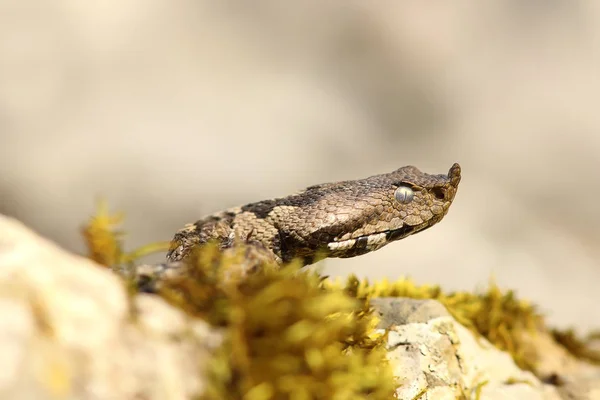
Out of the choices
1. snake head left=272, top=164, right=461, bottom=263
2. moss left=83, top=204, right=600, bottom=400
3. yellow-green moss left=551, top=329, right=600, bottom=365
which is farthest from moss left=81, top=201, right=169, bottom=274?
yellow-green moss left=551, top=329, right=600, bottom=365

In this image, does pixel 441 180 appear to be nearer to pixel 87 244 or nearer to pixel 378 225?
pixel 378 225

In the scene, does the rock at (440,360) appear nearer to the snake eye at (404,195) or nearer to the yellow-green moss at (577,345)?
the snake eye at (404,195)

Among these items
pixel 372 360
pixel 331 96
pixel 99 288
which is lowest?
pixel 372 360

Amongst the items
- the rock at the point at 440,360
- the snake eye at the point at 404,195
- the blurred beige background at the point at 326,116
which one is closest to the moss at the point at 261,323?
the rock at the point at 440,360

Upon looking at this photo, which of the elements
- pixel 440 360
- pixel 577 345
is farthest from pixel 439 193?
pixel 577 345

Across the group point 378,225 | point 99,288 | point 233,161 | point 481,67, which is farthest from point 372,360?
point 481,67

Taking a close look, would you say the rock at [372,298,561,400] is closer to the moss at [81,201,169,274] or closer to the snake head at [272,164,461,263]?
the snake head at [272,164,461,263]
